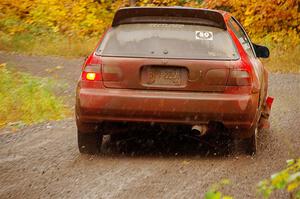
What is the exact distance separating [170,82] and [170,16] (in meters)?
0.86

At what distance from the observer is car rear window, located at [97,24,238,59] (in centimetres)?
745

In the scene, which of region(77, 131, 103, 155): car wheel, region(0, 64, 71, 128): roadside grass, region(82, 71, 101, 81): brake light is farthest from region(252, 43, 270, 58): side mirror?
region(0, 64, 71, 128): roadside grass

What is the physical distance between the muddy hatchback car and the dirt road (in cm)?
40

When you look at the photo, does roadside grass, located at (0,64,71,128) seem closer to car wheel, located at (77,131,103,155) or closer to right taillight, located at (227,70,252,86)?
car wheel, located at (77,131,103,155)

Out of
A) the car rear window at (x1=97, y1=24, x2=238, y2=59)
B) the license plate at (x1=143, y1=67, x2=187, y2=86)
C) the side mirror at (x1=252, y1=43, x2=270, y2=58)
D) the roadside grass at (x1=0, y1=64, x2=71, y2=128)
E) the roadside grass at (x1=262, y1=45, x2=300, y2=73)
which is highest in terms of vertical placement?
the car rear window at (x1=97, y1=24, x2=238, y2=59)

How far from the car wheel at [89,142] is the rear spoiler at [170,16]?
1.20 meters

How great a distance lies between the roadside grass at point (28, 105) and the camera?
11219 mm

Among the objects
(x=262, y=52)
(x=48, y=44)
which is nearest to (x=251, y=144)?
(x=262, y=52)

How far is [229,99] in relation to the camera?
23.9ft

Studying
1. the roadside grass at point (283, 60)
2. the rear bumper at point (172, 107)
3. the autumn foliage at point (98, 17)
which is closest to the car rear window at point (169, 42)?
the rear bumper at point (172, 107)

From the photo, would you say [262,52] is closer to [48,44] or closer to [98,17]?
[48,44]

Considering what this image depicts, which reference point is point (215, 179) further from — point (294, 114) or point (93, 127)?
point (294, 114)

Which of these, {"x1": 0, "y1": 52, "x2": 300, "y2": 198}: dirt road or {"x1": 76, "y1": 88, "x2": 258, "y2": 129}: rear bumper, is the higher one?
{"x1": 76, "y1": 88, "x2": 258, "y2": 129}: rear bumper

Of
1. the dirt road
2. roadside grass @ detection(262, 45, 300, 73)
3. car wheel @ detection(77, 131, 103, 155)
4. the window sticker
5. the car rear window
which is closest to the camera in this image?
the dirt road
